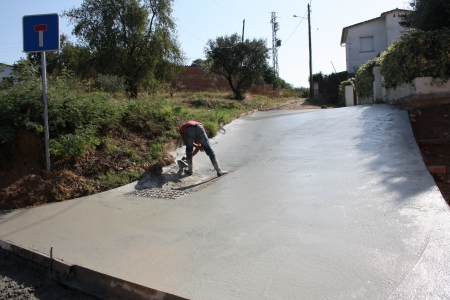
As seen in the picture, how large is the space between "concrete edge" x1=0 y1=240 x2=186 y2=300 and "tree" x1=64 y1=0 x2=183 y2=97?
48.8ft

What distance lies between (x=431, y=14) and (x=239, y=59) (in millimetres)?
16599

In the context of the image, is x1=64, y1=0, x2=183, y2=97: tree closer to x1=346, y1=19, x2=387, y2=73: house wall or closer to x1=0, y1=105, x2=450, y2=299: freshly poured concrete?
x1=0, y1=105, x2=450, y2=299: freshly poured concrete

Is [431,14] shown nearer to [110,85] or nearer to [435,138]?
[435,138]

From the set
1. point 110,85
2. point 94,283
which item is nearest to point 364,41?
point 110,85

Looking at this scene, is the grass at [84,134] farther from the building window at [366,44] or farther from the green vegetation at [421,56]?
the building window at [366,44]

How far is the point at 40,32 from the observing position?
6.39 m

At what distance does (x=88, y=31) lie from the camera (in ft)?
62.4

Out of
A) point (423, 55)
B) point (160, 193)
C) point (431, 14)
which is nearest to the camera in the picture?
point (160, 193)

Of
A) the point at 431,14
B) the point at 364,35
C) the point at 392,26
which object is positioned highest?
the point at 392,26

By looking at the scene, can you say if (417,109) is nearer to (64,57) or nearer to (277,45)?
(64,57)

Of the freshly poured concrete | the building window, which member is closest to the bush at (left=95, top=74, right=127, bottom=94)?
the freshly poured concrete

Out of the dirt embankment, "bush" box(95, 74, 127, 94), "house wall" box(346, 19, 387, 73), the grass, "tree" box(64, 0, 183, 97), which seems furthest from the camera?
"house wall" box(346, 19, 387, 73)

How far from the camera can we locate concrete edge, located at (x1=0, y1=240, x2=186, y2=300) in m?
3.44

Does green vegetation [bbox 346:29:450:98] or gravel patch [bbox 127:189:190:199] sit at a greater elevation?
green vegetation [bbox 346:29:450:98]
